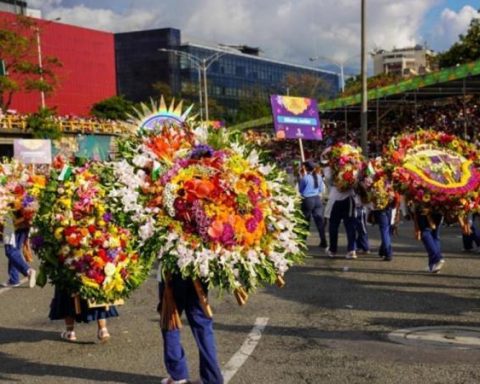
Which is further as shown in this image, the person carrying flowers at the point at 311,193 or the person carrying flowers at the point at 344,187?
the person carrying flowers at the point at 311,193

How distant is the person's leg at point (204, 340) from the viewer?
5336 mm

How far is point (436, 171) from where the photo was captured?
34.3 ft

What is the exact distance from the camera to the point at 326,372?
598 cm

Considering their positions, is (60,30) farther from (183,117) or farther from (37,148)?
(183,117)

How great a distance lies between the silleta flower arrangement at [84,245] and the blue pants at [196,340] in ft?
3.38

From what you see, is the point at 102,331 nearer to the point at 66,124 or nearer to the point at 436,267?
the point at 436,267

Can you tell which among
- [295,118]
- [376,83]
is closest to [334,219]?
[295,118]

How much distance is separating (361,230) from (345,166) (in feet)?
4.40

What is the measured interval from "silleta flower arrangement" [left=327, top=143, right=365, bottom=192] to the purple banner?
32.8ft

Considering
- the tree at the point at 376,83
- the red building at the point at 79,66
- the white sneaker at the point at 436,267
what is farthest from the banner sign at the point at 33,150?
the red building at the point at 79,66

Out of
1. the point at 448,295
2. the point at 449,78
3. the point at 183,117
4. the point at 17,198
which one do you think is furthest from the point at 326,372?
the point at 449,78

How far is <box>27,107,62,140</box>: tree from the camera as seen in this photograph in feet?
175

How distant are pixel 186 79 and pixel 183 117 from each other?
105465mm

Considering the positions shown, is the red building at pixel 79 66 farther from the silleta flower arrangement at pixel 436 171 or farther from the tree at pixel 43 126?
the silleta flower arrangement at pixel 436 171
